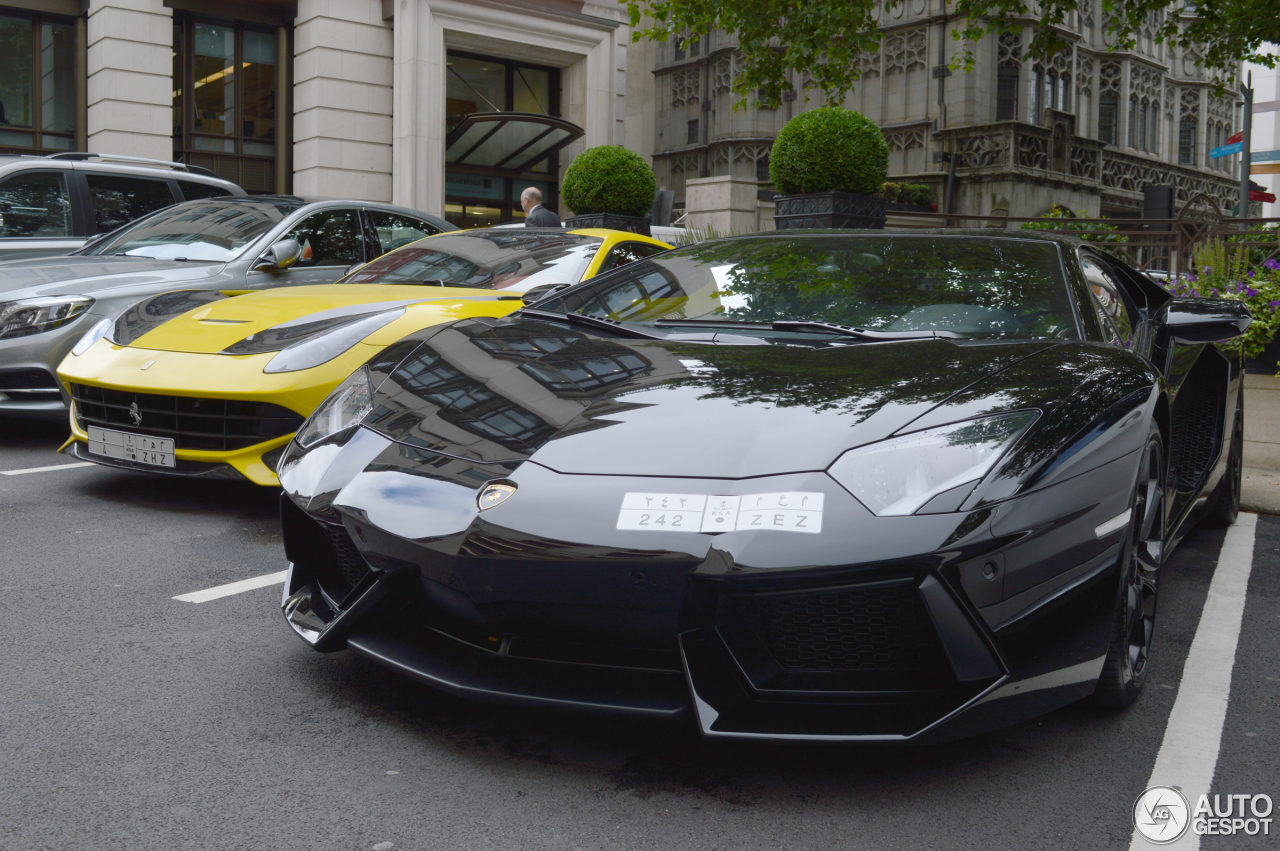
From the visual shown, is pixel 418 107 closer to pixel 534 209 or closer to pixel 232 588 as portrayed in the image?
pixel 534 209

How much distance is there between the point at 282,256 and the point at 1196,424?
4.54 metres

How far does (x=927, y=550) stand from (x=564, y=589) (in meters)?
0.67

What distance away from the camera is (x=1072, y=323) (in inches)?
117

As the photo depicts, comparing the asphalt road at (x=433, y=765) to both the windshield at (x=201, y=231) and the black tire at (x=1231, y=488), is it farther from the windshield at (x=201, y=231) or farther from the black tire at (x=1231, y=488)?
the windshield at (x=201, y=231)

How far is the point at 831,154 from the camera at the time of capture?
11953 millimetres

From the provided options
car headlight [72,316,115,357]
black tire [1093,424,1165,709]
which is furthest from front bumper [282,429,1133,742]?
car headlight [72,316,115,357]

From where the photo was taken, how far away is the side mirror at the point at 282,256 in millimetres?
6117

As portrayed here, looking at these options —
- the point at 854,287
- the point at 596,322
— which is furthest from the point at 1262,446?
the point at 596,322

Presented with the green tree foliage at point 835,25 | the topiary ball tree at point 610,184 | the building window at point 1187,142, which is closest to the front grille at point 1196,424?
the green tree foliage at point 835,25

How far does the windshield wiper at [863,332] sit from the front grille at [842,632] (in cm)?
103

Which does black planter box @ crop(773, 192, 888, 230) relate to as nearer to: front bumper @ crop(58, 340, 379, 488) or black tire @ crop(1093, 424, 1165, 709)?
front bumper @ crop(58, 340, 379, 488)

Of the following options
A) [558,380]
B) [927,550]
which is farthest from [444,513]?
[927,550]

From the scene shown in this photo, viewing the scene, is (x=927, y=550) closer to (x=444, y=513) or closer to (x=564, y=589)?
(x=564, y=589)

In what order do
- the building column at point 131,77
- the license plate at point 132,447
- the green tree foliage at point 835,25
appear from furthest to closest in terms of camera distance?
1. the building column at point 131,77
2. the green tree foliage at point 835,25
3. the license plate at point 132,447
